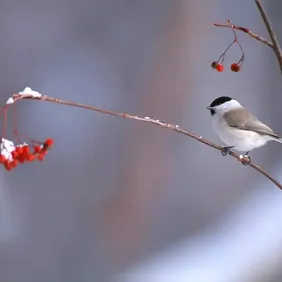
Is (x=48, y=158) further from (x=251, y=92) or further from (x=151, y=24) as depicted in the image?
(x=251, y=92)

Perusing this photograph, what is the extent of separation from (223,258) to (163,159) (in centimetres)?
47

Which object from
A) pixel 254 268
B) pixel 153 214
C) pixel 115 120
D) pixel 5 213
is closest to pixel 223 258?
pixel 254 268

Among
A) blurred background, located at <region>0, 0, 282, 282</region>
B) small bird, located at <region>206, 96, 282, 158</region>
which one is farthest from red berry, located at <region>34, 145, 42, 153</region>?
blurred background, located at <region>0, 0, 282, 282</region>

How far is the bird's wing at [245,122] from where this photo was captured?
1229 millimetres

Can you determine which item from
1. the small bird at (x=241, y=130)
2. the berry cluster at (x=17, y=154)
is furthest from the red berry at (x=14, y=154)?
the small bird at (x=241, y=130)

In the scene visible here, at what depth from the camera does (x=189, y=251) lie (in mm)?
2354

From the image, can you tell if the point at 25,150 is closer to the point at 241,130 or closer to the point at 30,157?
the point at 30,157

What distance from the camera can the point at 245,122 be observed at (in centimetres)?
126

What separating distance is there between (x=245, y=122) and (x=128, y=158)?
119 centimetres

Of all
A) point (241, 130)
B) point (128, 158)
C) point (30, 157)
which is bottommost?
point (30, 157)

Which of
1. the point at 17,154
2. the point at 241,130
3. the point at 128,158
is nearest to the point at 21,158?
the point at 17,154

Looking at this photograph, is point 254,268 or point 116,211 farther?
point 116,211

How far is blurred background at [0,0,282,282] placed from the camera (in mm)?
2295

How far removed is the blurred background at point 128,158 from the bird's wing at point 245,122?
108cm
